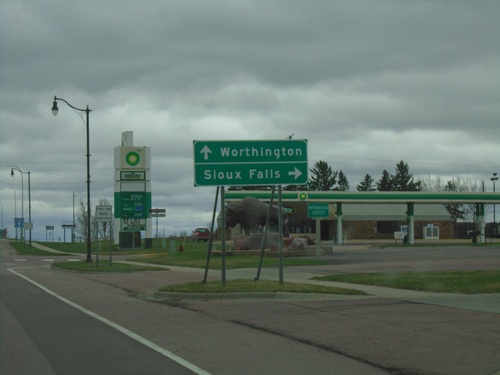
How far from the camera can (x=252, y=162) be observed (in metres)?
20.2

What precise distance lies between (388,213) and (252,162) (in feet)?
214

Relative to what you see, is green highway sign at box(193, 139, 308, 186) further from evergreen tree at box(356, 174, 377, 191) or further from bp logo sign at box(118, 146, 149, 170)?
evergreen tree at box(356, 174, 377, 191)

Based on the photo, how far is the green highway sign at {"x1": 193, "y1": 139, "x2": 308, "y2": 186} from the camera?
65.7 feet

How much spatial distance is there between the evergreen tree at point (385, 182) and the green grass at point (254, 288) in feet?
361

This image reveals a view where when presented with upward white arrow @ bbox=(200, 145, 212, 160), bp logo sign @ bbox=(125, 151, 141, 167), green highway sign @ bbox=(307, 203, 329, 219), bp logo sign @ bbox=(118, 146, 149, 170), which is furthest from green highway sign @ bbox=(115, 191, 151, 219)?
upward white arrow @ bbox=(200, 145, 212, 160)

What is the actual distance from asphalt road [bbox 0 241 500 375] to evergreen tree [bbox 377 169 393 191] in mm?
112718

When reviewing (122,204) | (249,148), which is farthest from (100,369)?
(122,204)

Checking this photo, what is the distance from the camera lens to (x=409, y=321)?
490 inches

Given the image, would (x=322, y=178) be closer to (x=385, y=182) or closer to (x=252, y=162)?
(x=385, y=182)

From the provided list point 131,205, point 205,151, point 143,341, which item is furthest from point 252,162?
point 131,205

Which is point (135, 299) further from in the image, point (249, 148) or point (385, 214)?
point (385, 214)

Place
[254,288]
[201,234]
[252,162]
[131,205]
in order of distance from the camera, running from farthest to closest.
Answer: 1. [201,234]
2. [131,205]
3. [252,162]
4. [254,288]

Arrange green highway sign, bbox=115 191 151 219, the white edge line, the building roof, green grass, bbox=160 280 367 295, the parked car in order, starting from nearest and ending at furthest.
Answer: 1. the white edge line
2. green grass, bbox=160 280 367 295
3. green highway sign, bbox=115 191 151 219
4. the building roof
5. the parked car

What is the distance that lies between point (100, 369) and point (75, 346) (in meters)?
1.97
